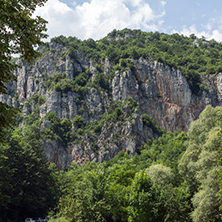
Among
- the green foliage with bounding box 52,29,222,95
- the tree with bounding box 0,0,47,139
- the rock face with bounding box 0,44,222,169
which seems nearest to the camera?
the tree with bounding box 0,0,47,139

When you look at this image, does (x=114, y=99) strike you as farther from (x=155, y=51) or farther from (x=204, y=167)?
(x=204, y=167)

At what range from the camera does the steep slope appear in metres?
90.4

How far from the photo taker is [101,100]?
10519 cm

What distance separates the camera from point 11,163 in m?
40.2

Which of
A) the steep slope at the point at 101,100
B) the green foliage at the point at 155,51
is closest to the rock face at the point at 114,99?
the steep slope at the point at 101,100

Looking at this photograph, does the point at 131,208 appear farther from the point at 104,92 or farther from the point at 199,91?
the point at 199,91

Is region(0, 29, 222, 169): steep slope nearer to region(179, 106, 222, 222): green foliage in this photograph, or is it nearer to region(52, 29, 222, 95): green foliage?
region(52, 29, 222, 95): green foliage

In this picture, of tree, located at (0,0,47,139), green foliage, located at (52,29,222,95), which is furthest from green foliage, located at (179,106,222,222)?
green foliage, located at (52,29,222,95)

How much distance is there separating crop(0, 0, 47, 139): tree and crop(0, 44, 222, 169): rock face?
7983 centimetres

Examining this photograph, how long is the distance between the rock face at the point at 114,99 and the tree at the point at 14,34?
79.8m

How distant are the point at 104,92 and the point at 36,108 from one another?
30.1 metres

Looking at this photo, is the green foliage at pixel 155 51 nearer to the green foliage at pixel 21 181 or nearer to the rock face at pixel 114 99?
the rock face at pixel 114 99

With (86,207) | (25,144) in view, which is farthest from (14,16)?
(25,144)

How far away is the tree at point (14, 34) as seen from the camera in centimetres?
847
